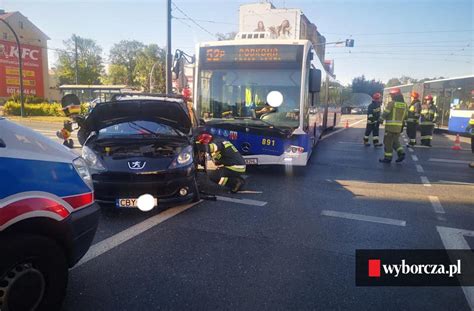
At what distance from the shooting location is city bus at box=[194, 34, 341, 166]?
789cm

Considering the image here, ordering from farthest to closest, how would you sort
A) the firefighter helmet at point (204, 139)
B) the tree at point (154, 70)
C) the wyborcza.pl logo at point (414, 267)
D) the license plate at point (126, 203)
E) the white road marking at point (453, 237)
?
the tree at point (154, 70) → the firefighter helmet at point (204, 139) → the license plate at point (126, 203) → the white road marking at point (453, 237) → the wyborcza.pl logo at point (414, 267)

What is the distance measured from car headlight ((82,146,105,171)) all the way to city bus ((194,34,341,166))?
3022 millimetres

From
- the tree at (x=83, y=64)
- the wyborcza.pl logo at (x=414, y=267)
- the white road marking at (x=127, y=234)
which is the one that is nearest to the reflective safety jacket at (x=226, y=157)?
the white road marking at (x=127, y=234)

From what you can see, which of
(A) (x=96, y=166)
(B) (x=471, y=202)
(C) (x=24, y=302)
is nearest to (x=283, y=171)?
(B) (x=471, y=202)

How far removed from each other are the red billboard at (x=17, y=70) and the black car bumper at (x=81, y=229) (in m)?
45.2

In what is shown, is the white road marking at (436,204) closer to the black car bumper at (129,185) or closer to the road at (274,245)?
the road at (274,245)

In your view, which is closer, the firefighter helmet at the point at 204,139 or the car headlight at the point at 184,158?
the car headlight at the point at 184,158

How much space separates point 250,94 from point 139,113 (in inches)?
103

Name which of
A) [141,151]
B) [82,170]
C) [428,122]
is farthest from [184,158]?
[428,122]

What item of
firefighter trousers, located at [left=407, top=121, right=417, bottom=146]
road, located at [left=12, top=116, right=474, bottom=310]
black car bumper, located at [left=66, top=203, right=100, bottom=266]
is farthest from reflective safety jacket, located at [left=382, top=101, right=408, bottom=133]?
black car bumper, located at [left=66, top=203, right=100, bottom=266]

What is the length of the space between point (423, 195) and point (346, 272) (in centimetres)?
404

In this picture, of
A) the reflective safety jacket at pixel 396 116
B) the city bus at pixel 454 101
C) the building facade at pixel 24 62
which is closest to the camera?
the reflective safety jacket at pixel 396 116

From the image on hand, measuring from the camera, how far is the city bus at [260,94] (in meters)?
7.89

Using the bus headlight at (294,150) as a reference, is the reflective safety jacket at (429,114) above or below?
above
